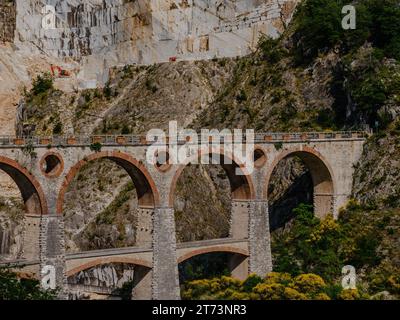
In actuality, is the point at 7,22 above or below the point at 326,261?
above

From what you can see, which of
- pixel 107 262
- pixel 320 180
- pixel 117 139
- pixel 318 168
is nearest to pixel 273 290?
pixel 107 262

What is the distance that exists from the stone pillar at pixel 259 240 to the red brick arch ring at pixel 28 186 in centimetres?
2653

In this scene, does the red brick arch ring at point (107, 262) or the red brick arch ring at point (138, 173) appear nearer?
the red brick arch ring at point (107, 262)

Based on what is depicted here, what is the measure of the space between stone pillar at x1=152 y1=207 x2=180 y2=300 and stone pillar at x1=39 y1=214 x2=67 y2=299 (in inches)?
438

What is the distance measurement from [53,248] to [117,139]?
13880mm

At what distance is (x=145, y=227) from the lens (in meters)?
85.9

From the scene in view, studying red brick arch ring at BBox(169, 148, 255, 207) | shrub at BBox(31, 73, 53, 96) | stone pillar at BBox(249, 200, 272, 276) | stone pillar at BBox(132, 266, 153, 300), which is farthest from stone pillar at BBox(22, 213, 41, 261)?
shrub at BBox(31, 73, 53, 96)

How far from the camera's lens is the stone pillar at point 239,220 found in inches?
3629

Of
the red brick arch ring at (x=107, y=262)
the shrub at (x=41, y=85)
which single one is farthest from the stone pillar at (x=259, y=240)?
the shrub at (x=41, y=85)

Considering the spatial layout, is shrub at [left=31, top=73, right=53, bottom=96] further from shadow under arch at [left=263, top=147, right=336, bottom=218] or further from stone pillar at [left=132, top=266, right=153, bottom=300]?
stone pillar at [left=132, top=266, right=153, bottom=300]

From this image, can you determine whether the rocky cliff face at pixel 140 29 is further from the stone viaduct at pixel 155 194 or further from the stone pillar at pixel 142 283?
the stone pillar at pixel 142 283

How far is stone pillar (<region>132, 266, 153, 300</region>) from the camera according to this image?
83894 millimetres

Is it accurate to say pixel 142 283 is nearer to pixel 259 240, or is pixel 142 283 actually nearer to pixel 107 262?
pixel 107 262
